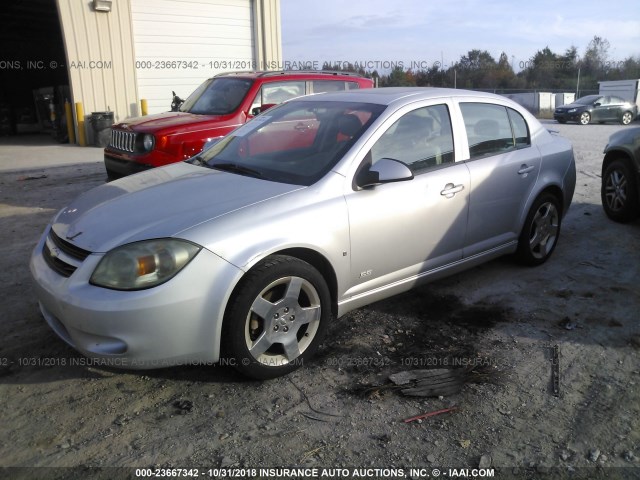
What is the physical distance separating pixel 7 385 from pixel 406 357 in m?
2.38

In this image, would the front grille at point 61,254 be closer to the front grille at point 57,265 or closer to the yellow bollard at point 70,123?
the front grille at point 57,265

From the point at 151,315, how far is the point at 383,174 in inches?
64.4

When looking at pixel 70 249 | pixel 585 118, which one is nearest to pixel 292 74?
pixel 70 249

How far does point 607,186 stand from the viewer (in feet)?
21.7

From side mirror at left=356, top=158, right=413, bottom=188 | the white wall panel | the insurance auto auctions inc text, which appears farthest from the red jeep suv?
the white wall panel

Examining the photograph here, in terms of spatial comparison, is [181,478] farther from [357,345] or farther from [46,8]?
[46,8]

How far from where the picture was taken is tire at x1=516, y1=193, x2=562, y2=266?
4812 mm

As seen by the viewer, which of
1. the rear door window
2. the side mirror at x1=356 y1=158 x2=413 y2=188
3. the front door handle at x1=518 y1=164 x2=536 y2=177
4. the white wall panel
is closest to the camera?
the side mirror at x1=356 y1=158 x2=413 y2=188

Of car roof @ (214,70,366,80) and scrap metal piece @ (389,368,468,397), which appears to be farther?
car roof @ (214,70,366,80)

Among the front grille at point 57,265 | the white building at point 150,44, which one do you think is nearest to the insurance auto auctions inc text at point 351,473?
the front grille at point 57,265

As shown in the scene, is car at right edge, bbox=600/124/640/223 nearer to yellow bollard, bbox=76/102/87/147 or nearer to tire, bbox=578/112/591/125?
yellow bollard, bbox=76/102/87/147

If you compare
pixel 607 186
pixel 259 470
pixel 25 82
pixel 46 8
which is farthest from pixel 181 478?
pixel 25 82

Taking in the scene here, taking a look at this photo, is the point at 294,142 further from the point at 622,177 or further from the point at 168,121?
the point at 622,177

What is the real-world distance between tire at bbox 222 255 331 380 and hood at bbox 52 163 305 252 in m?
0.44
